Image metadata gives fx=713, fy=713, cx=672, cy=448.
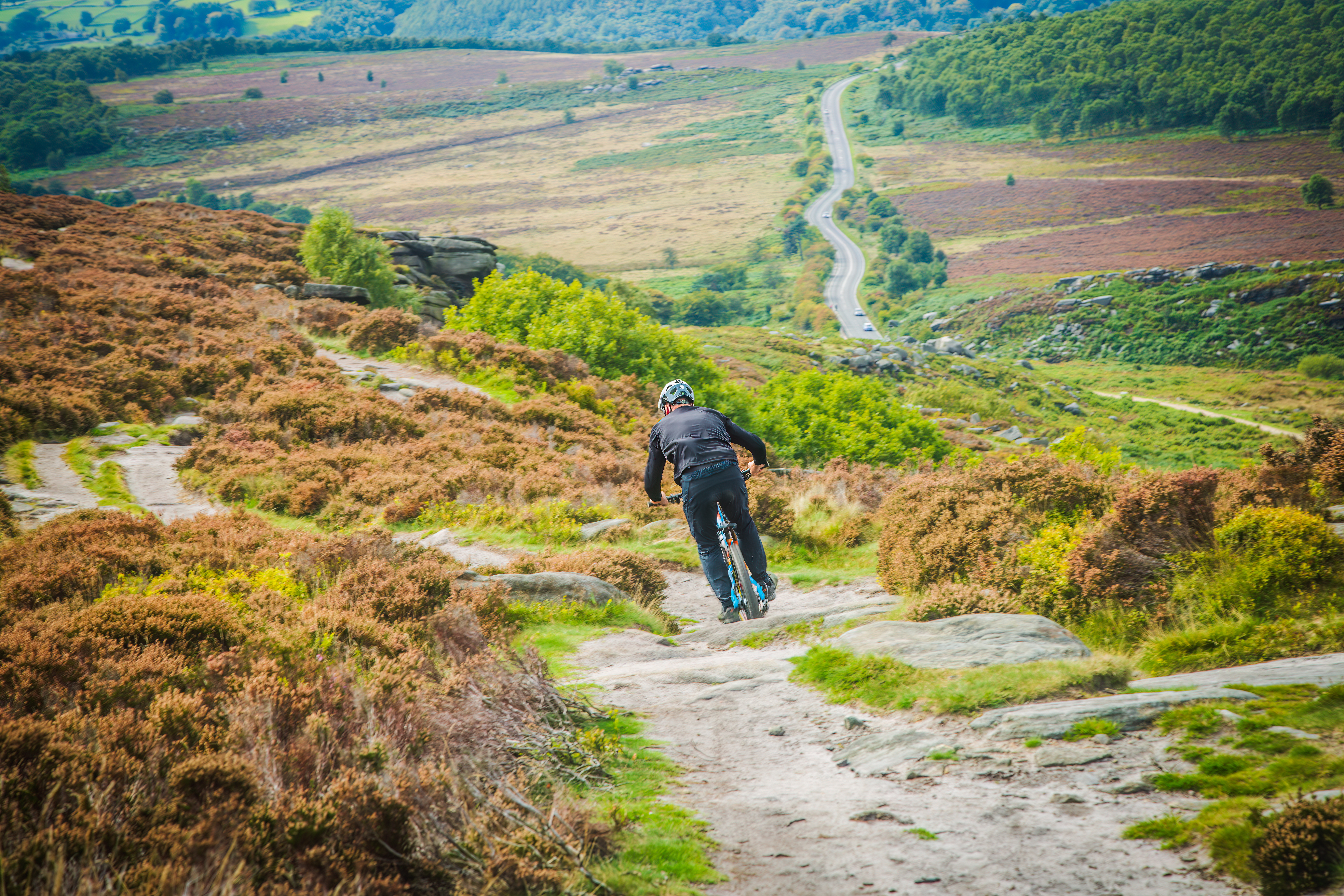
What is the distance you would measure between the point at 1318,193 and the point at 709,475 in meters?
187

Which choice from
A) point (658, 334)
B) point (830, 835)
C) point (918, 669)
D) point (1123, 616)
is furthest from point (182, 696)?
point (658, 334)

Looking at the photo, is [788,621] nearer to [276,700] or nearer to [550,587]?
[550,587]

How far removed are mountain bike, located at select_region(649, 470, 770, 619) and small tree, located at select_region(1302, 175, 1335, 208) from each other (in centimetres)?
18275

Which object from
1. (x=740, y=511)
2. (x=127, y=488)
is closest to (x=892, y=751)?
(x=740, y=511)

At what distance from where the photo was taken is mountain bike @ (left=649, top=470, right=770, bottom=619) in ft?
29.8

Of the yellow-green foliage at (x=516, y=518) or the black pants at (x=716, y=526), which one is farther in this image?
the yellow-green foliage at (x=516, y=518)

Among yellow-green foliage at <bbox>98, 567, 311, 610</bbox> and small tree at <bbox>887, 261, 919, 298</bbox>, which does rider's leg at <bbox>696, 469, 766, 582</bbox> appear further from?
small tree at <bbox>887, 261, 919, 298</bbox>

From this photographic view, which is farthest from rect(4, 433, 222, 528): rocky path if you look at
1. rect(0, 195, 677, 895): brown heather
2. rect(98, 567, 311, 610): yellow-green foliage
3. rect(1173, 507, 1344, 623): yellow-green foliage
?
rect(1173, 507, 1344, 623): yellow-green foliage

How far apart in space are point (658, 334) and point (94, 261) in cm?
2520

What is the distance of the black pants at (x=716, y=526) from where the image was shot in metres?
8.43

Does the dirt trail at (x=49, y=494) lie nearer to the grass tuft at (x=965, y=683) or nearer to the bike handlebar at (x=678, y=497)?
the bike handlebar at (x=678, y=497)

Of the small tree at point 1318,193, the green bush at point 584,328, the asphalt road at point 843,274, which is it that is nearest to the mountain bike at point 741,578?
the green bush at point 584,328

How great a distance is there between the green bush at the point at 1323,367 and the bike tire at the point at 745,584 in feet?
382

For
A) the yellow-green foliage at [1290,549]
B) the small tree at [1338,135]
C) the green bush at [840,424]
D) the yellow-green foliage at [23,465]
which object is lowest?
the green bush at [840,424]
